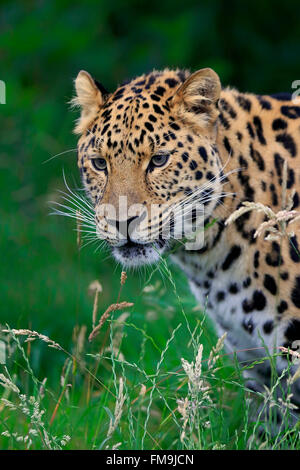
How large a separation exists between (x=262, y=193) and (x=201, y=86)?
0.79 metres

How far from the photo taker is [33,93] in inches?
460

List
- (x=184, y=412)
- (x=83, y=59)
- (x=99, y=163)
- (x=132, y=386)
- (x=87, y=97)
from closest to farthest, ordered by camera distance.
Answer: (x=184, y=412), (x=132, y=386), (x=99, y=163), (x=87, y=97), (x=83, y=59)

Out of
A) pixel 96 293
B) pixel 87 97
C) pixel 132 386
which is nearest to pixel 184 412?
pixel 132 386

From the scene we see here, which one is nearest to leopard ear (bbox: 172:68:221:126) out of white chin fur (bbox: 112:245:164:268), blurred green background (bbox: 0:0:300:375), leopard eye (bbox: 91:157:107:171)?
leopard eye (bbox: 91:157:107:171)

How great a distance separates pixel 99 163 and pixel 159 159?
0.46 metres

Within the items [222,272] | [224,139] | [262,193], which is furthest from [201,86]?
[222,272]

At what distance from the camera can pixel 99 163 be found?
5.05m

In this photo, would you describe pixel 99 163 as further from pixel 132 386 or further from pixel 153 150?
pixel 132 386

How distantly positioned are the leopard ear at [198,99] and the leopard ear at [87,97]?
2.04 feet

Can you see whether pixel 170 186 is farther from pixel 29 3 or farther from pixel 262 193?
pixel 29 3

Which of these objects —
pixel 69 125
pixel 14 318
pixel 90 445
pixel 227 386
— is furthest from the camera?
pixel 69 125

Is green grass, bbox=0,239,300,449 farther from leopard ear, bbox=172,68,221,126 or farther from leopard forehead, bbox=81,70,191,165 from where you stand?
leopard ear, bbox=172,68,221,126

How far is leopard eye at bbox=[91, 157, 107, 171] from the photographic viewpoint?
16.5ft

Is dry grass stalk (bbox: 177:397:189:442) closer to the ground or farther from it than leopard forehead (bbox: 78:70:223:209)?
closer to the ground
